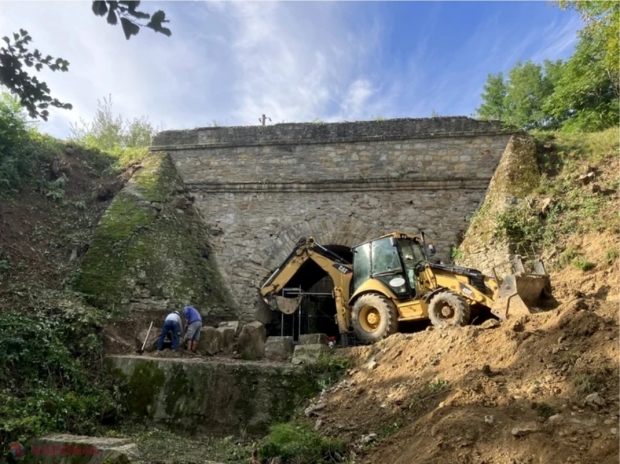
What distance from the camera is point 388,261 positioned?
7.61 metres

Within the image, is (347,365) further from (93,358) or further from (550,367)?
(93,358)

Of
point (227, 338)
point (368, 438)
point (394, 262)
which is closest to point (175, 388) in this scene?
point (227, 338)

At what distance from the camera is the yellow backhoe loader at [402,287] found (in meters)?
6.06

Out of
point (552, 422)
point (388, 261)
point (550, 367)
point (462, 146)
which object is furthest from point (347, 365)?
point (462, 146)

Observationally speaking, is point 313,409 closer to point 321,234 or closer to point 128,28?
point 128,28

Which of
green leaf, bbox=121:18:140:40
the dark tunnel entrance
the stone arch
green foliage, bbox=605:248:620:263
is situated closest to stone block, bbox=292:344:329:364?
the dark tunnel entrance

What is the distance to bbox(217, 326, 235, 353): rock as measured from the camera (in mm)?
7773

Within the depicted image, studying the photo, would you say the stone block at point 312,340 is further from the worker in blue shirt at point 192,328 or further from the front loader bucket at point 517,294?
the front loader bucket at point 517,294

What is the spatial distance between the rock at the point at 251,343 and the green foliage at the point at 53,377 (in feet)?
6.45

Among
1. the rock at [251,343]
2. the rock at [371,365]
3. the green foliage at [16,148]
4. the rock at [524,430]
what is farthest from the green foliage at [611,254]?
the green foliage at [16,148]

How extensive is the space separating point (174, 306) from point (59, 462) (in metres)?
4.49

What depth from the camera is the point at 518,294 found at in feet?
19.1

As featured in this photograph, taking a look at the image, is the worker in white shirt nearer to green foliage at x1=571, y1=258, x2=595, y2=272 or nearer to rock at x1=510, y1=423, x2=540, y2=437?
rock at x1=510, y1=423, x2=540, y2=437

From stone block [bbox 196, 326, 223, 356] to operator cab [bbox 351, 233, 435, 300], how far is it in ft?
8.48
